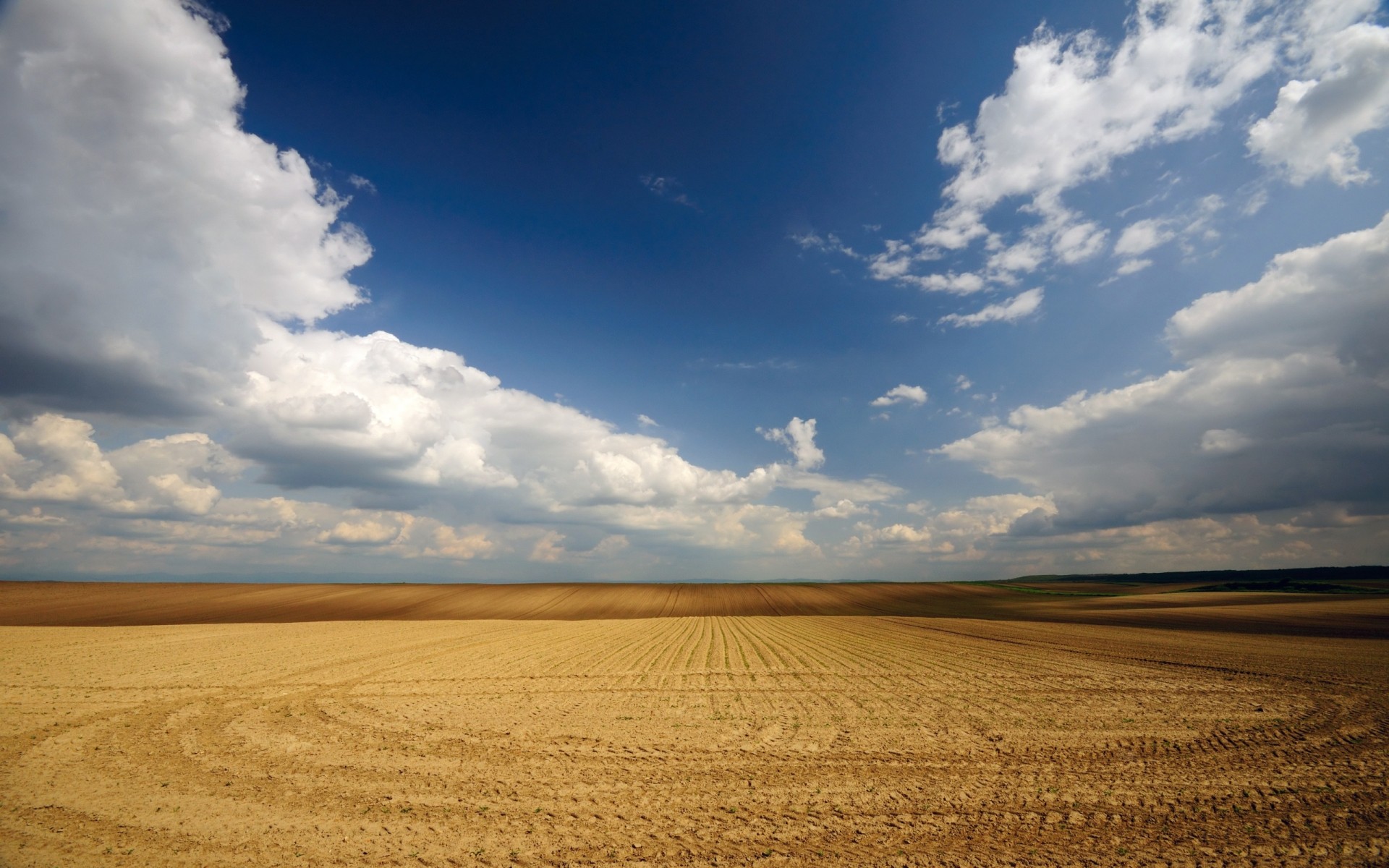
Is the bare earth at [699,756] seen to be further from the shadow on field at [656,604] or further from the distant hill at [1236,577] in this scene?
the distant hill at [1236,577]

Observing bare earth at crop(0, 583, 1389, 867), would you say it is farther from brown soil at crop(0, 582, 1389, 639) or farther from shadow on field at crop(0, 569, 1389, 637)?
shadow on field at crop(0, 569, 1389, 637)

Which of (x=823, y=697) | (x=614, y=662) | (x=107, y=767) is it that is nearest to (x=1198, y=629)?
(x=823, y=697)

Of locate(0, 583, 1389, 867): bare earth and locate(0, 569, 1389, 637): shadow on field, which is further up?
locate(0, 583, 1389, 867): bare earth

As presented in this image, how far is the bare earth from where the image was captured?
7.87 meters

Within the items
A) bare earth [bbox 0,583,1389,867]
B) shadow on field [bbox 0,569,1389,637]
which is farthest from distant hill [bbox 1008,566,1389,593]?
bare earth [bbox 0,583,1389,867]

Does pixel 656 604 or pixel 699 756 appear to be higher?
pixel 699 756

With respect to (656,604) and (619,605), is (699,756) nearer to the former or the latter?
(619,605)

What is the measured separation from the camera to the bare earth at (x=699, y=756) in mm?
7871

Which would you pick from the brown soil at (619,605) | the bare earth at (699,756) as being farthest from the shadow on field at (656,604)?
the bare earth at (699,756)

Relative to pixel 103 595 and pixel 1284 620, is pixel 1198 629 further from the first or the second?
pixel 103 595

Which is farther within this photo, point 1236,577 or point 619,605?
point 1236,577

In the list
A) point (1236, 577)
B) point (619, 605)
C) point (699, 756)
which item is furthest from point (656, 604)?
point (1236, 577)

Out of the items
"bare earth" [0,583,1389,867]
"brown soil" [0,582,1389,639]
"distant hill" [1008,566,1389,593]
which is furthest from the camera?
"distant hill" [1008,566,1389,593]

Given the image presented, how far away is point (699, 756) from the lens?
37.6 feet
